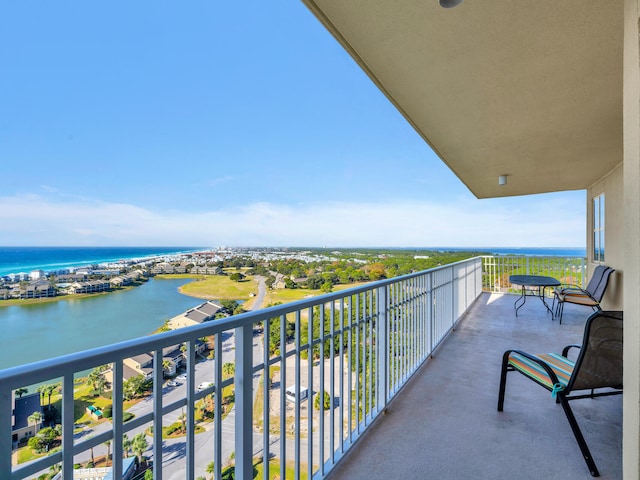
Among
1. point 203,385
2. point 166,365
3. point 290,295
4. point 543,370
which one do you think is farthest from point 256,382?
point 290,295

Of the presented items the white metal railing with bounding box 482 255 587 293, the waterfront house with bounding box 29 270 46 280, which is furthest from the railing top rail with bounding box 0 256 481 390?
the white metal railing with bounding box 482 255 587 293

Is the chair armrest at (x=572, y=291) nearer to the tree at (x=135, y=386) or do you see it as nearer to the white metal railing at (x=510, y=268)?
the white metal railing at (x=510, y=268)

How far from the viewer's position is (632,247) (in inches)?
42.9

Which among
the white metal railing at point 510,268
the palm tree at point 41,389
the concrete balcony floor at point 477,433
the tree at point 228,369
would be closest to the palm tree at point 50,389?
the palm tree at point 41,389

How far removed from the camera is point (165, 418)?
36.8 inches

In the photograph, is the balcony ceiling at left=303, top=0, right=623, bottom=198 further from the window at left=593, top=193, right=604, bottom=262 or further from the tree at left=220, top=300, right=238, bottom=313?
the window at left=593, top=193, right=604, bottom=262

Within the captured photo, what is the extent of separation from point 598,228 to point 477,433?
610 cm

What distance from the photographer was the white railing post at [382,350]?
91.2 inches

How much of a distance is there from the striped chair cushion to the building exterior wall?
1036mm

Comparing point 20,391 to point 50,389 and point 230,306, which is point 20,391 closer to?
point 50,389

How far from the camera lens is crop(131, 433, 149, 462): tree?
2.98 ft

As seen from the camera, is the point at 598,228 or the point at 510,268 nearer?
the point at 598,228

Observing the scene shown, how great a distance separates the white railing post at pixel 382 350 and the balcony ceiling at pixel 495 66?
166cm

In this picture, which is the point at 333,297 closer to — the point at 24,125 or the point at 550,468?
the point at 550,468
